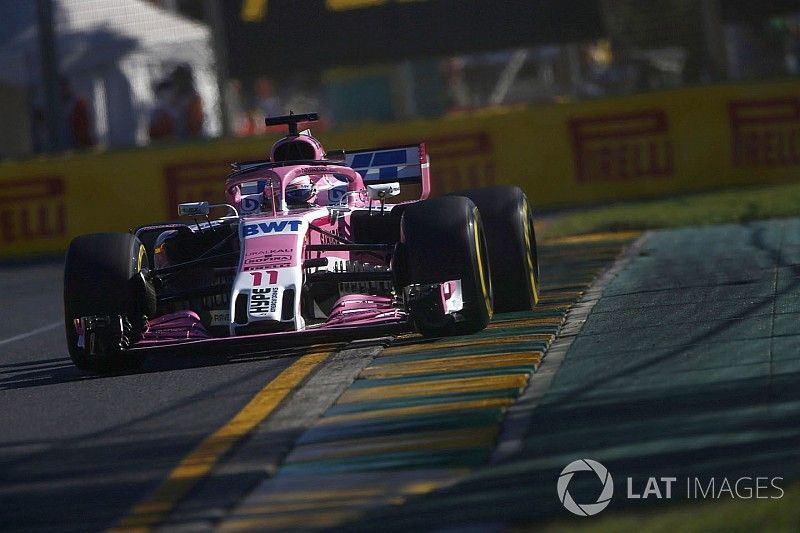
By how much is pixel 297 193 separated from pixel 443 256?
1710 mm

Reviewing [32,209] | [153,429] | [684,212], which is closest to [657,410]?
[153,429]

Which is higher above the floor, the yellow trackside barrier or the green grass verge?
the yellow trackside barrier

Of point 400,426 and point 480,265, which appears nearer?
point 400,426

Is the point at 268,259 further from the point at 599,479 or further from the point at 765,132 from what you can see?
the point at 765,132

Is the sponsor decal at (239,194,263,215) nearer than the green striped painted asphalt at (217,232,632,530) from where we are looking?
No

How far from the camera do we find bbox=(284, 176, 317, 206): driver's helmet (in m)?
10.2

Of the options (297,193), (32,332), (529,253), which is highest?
(297,193)

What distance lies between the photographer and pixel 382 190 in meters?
10.5

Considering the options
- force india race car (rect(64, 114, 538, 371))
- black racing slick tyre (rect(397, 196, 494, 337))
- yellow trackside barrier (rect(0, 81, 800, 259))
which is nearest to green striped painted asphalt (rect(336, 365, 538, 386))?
force india race car (rect(64, 114, 538, 371))

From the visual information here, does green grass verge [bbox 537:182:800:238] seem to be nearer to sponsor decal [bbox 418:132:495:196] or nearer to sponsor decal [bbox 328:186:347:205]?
sponsor decal [bbox 418:132:495:196]

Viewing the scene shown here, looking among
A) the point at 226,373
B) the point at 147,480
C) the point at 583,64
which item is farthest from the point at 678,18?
the point at 147,480

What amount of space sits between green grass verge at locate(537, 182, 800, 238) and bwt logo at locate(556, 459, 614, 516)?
35.0 feet

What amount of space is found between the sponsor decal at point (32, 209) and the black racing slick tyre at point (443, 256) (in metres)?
12.0

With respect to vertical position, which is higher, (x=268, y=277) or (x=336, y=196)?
(x=336, y=196)
